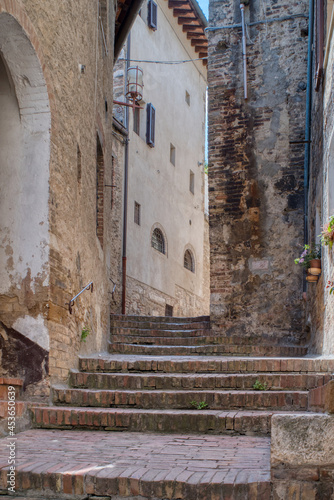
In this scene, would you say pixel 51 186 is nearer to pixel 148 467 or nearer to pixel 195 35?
pixel 148 467

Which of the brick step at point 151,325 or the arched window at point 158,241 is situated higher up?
the arched window at point 158,241

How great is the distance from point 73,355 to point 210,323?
492 centimetres

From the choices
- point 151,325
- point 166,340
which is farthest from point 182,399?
point 151,325

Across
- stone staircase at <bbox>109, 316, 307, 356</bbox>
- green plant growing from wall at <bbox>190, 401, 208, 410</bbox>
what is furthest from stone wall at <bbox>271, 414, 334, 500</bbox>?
stone staircase at <bbox>109, 316, 307, 356</bbox>

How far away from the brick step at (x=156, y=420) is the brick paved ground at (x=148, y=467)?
19 cm

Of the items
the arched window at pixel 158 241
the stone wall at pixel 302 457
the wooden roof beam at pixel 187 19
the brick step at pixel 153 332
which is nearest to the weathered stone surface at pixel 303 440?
the stone wall at pixel 302 457

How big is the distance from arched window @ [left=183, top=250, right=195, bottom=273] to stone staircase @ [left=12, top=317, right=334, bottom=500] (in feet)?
46.4

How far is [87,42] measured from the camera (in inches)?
301

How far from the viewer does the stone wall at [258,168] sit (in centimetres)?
1080

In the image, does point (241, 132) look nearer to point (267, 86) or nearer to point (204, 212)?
point (267, 86)

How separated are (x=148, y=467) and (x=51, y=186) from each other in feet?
9.27

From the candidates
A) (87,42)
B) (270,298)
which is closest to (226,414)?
(87,42)

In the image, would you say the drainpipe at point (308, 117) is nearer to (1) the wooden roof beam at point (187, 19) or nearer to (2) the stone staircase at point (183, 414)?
(2) the stone staircase at point (183, 414)

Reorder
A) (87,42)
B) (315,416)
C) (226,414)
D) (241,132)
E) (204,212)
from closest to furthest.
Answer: (315,416) → (226,414) → (87,42) → (241,132) → (204,212)
